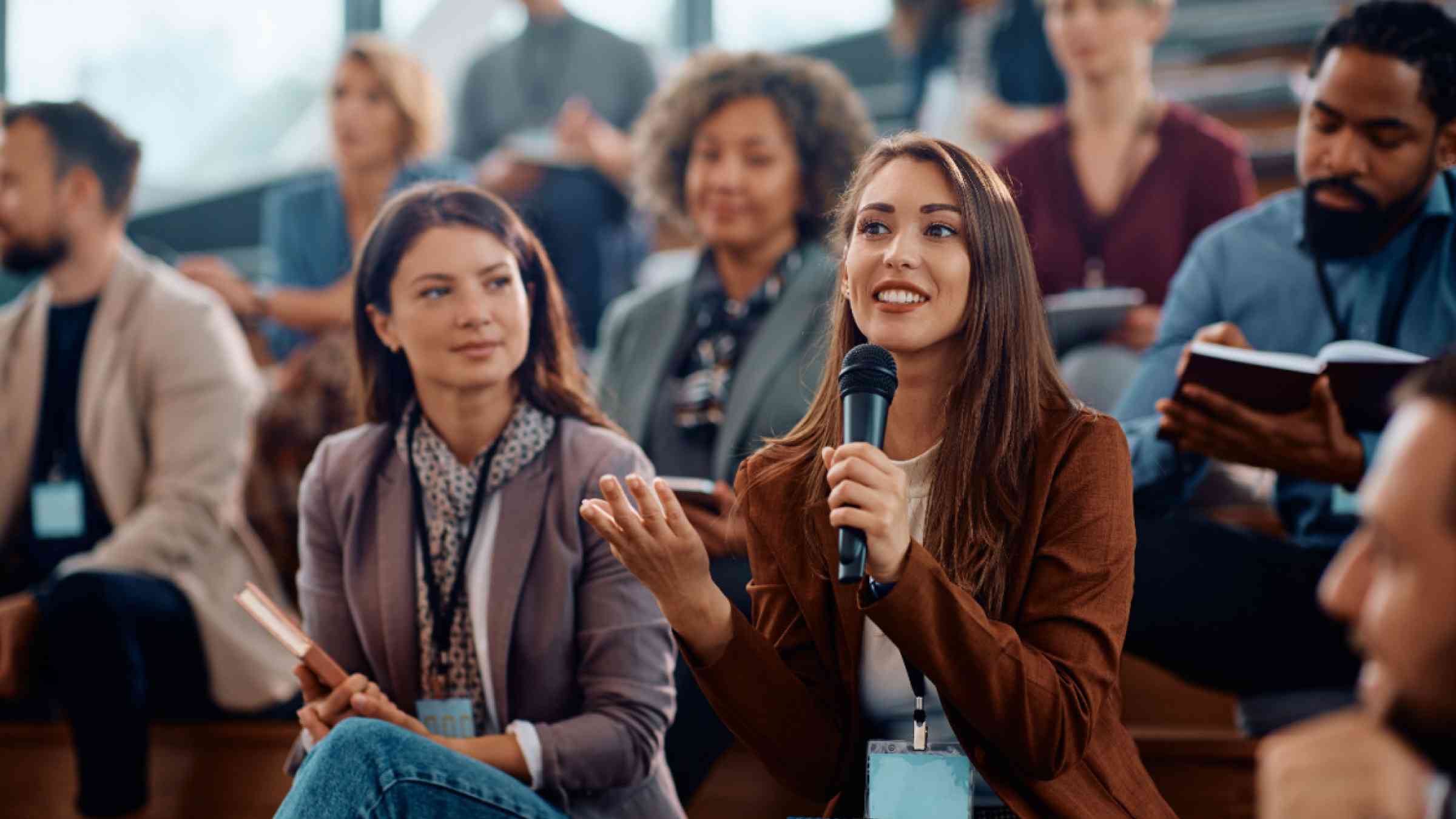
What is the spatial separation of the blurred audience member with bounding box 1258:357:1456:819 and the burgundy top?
1.63 m

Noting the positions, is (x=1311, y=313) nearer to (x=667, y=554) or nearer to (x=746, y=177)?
(x=746, y=177)

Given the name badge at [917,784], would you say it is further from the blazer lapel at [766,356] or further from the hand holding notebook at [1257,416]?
the blazer lapel at [766,356]

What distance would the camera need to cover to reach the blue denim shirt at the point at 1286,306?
1671 millimetres

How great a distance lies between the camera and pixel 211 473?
2250mm

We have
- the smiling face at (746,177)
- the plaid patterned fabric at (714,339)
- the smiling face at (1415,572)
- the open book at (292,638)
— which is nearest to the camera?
the smiling face at (1415,572)

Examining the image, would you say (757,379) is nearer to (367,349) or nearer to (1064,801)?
(367,349)

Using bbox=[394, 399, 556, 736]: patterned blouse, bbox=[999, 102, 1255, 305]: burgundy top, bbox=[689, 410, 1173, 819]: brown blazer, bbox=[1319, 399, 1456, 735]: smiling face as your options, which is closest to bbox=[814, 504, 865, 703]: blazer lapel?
bbox=[689, 410, 1173, 819]: brown blazer

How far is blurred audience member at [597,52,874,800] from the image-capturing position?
2.11 metres

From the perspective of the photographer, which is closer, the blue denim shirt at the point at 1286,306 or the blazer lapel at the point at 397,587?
the blazer lapel at the point at 397,587

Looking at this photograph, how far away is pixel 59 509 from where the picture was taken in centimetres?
227

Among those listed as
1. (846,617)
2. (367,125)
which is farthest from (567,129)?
(846,617)

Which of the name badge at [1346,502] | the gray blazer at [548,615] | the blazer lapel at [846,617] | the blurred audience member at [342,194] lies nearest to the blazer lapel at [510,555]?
the gray blazer at [548,615]

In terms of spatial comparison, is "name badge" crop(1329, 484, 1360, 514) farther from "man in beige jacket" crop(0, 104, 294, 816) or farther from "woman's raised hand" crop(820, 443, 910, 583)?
"man in beige jacket" crop(0, 104, 294, 816)

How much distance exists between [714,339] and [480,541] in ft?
2.76
